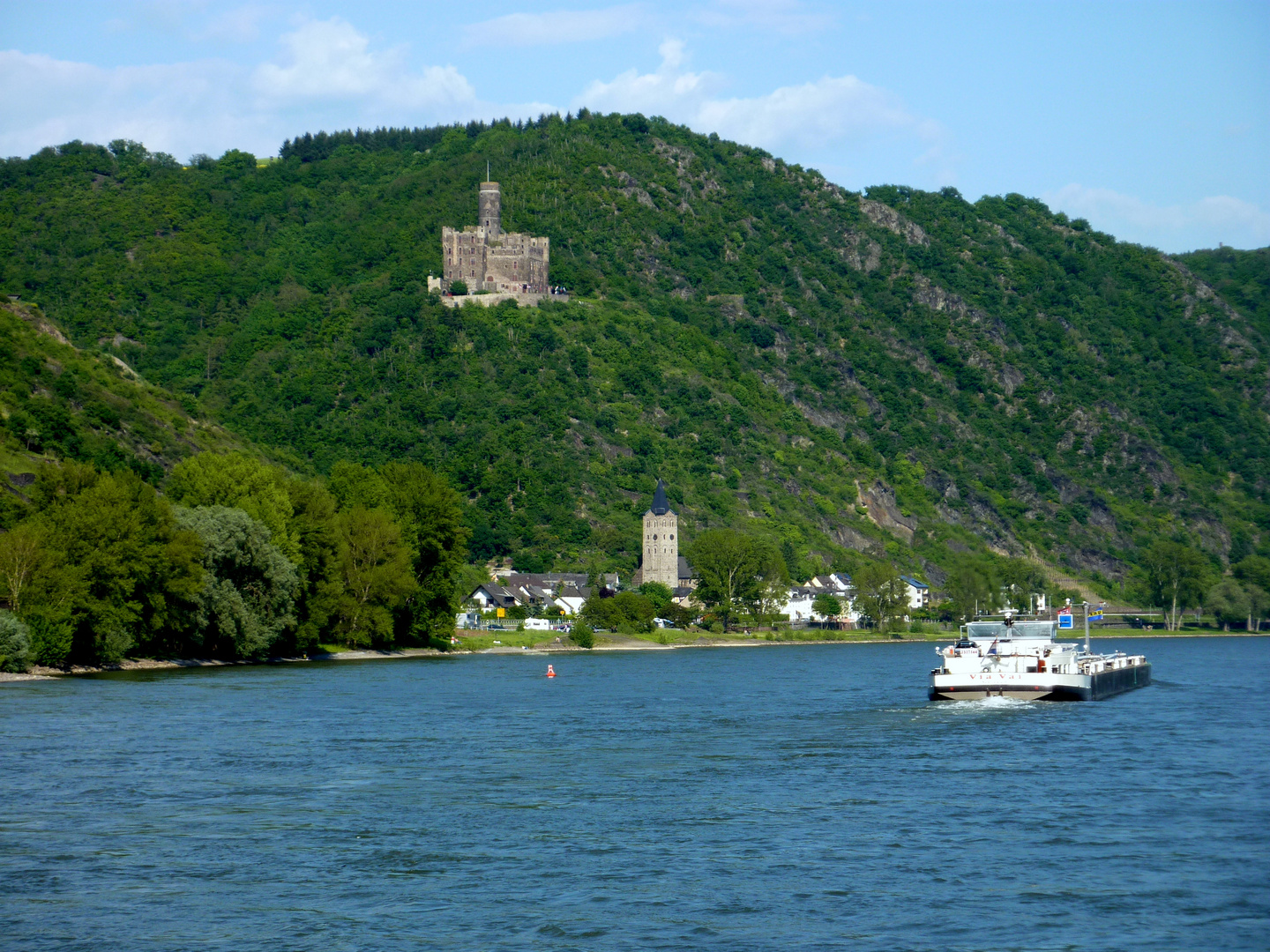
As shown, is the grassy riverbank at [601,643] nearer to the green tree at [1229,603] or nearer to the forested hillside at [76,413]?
the green tree at [1229,603]

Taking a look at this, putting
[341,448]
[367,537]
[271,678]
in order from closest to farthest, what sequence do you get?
1. [271,678]
2. [367,537]
3. [341,448]

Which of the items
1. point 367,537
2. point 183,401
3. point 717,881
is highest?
point 183,401

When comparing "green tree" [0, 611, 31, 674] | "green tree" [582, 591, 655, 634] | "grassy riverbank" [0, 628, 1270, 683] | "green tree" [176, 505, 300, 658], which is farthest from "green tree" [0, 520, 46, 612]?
"green tree" [582, 591, 655, 634]

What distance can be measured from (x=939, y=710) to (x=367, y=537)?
4722 cm

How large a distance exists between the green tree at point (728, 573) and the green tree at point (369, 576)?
5556 cm

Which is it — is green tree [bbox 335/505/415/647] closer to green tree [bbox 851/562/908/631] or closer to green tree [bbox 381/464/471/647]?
green tree [bbox 381/464/471/647]

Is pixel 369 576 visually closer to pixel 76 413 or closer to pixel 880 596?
pixel 76 413

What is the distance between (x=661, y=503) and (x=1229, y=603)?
6960cm

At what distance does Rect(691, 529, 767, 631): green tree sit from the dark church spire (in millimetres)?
21787

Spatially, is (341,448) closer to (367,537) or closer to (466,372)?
(466,372)

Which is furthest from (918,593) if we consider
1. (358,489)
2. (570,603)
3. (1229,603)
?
(358,489)

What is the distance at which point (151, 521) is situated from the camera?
246 ft

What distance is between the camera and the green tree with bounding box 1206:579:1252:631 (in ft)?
568

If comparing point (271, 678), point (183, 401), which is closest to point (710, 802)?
point (271, 678)
